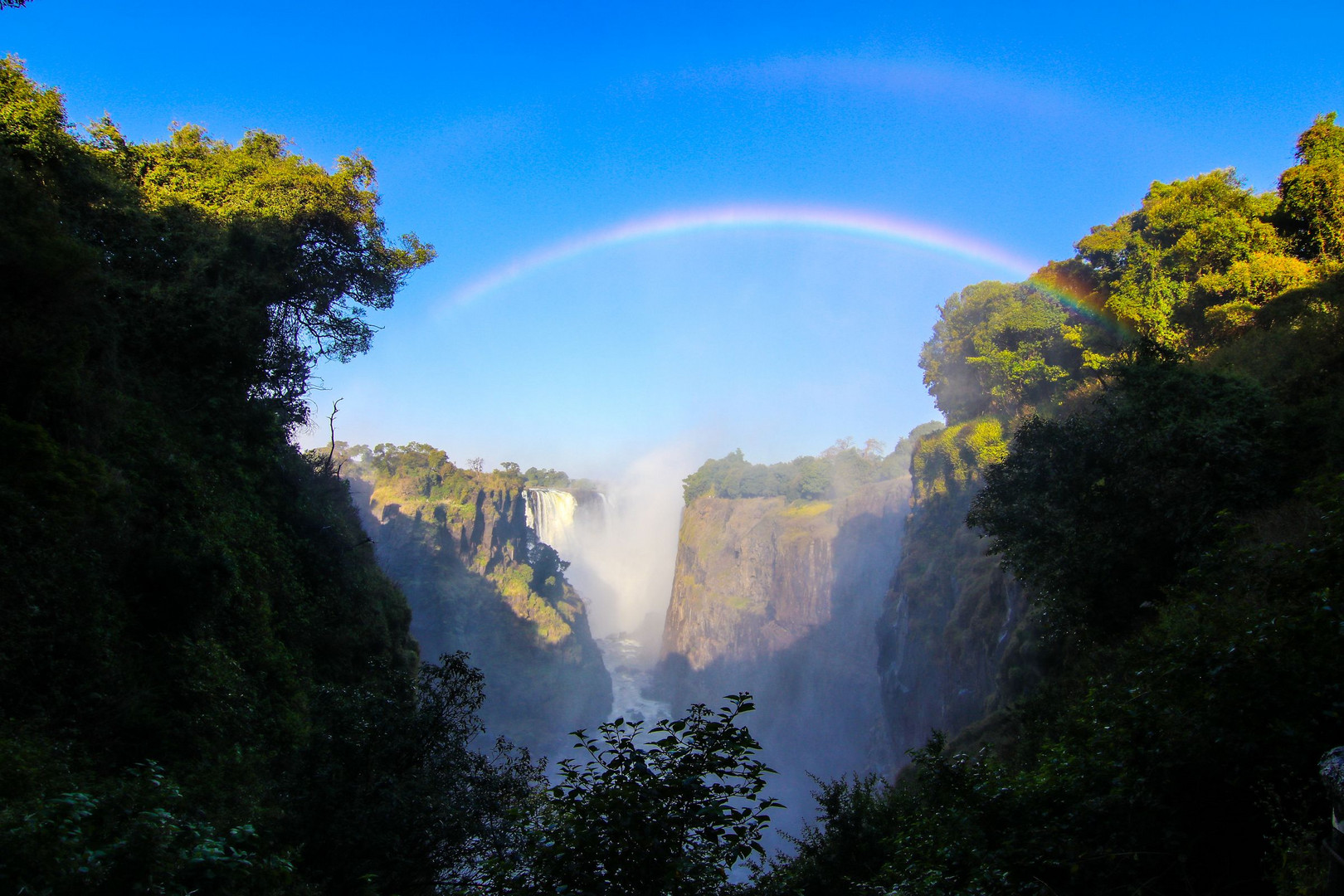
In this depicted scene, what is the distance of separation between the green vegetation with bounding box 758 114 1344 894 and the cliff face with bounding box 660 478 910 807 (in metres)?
36.1

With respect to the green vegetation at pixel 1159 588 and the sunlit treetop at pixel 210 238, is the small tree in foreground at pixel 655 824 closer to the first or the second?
the green vegetation at pixel 1159 588

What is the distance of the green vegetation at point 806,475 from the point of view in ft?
309

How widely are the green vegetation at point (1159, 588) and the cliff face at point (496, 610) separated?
47475 millimetres

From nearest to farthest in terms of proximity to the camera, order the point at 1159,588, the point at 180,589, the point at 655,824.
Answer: the point at 655,824 < the point at 180,589 < the point at 1159,588

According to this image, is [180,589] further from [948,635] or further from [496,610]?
[496,610]

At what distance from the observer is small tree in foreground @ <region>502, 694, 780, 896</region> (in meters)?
5.14

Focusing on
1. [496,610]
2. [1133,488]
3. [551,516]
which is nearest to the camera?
[1133,488]

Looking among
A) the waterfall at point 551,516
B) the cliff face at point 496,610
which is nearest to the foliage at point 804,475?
the waterfall at point 551,516

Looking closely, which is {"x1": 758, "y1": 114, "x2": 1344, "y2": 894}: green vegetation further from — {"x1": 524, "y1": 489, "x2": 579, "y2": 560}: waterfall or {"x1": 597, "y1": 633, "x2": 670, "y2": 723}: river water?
{"x1": 524, "y1": 489, "x2": 579, "y2": 560}: waterfall

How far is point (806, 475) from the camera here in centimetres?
9500

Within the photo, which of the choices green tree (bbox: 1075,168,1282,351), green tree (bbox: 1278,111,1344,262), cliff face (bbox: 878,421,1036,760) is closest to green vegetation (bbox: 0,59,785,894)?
cliff face (bbox: 878,421,1036,760)

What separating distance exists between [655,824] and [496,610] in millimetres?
71401

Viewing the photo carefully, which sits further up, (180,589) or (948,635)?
(180,589)

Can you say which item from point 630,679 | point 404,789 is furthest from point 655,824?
point 630,679
